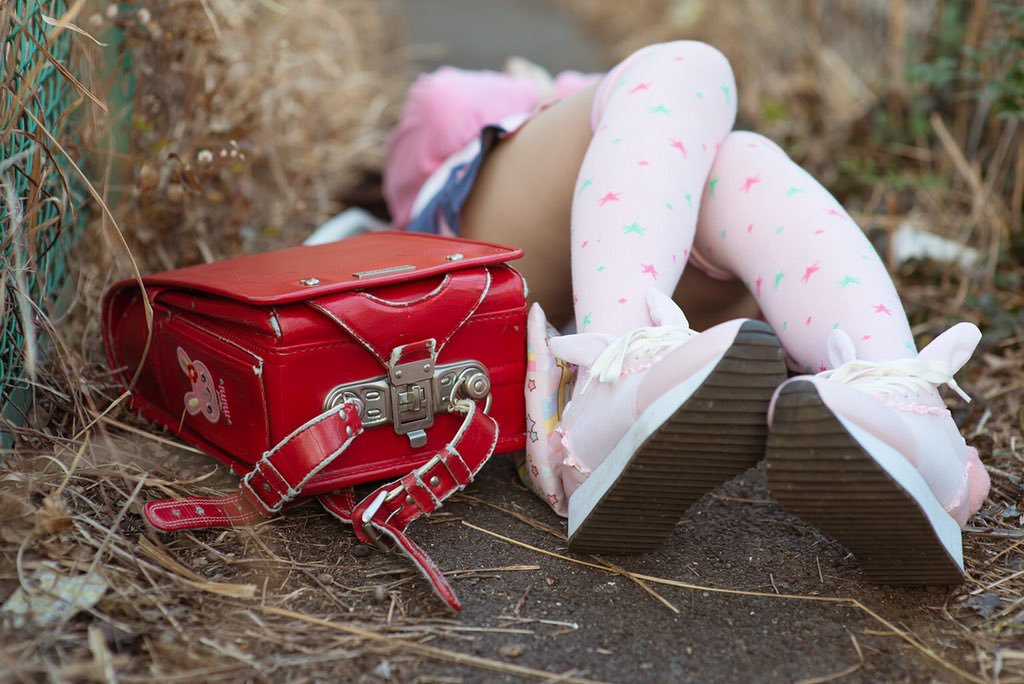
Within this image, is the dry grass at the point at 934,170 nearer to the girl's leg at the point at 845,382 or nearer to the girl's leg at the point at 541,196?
the girl's leg at the point at 845,382

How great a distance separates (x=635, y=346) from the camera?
1.03 m

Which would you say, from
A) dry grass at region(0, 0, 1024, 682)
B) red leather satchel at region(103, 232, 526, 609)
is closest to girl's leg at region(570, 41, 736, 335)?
red leather satchel at region(103, 232, 526, 609)

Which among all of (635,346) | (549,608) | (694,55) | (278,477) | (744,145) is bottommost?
(549,608)

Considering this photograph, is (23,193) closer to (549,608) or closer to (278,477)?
(278,477)

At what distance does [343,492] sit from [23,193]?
0.55m

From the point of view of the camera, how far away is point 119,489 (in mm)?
1112

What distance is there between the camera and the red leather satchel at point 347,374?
3.47ft

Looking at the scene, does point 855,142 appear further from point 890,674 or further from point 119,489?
point 119,489

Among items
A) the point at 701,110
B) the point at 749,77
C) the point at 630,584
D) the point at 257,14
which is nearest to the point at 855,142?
the point at 749,77

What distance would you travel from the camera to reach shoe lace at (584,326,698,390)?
1019 millimetres

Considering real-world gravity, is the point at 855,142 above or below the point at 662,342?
below

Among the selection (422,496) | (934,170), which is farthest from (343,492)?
(934,170)

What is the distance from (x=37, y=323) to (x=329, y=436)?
0.43 m

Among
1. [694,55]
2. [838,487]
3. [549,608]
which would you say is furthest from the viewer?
[694,55]
